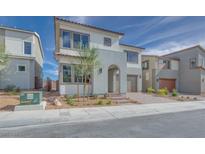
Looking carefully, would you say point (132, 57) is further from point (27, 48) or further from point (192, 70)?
point (27, 48)

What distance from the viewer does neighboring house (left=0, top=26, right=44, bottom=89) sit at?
1864 cm

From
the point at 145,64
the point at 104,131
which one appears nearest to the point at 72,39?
the point at 104,131

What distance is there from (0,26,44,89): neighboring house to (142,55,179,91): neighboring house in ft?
57.1

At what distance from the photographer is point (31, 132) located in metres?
5.65

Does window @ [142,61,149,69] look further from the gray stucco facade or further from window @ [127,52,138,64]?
the gray stucco facade

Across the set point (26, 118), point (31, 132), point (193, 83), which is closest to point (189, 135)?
point (31, 132)

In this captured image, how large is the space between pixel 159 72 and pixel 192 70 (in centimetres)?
596

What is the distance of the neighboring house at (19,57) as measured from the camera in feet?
61.2

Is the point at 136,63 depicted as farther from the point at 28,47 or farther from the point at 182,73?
the point at 28,47

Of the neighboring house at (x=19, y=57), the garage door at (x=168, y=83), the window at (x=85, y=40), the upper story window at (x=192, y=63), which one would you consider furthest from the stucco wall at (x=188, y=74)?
the neighboring house at (x=19, y=57)

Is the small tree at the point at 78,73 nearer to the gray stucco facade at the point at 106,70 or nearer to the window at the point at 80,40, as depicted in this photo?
the gray stucco facade at the point at 106,70

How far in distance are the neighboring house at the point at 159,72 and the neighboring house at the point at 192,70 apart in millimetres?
941

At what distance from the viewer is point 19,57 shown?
19.4m

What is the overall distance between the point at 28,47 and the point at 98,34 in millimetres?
10535
